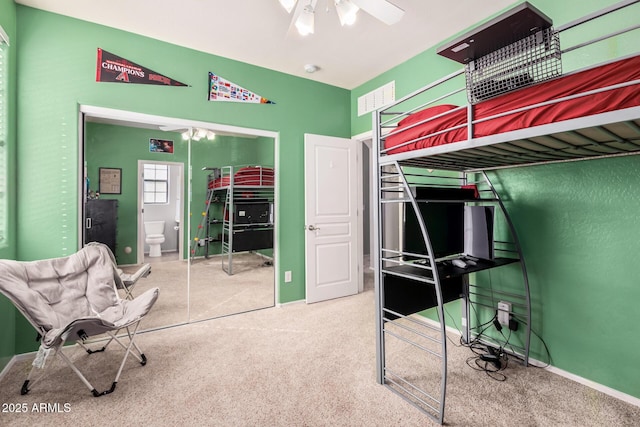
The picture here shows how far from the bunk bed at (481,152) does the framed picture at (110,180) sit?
95.3 inches

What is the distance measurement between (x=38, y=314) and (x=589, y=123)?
118 inches

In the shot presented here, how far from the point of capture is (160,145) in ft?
9.90

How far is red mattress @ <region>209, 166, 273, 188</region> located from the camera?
132 inches

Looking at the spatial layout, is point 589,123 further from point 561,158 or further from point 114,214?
point 114,214

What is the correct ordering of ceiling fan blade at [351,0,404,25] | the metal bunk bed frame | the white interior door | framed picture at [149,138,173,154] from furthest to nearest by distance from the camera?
1. the white interior door
2. the metal bunk bed frame
3. framed picture at [149,138,173,154]
4. ceiling fan blade at [351,0,404,25]

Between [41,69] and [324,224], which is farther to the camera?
[324,224]

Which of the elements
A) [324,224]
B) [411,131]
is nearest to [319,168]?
[324,224]

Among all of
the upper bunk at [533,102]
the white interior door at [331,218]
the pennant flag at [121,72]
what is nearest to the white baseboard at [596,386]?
the upper bunk at [533,102]

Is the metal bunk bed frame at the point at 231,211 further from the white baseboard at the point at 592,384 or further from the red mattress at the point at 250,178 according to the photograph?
the white baseboard at the point at 592,384

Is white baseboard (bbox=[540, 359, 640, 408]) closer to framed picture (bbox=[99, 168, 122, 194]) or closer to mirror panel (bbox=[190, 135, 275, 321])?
mirror panel (bbox=[190, 135, 275, 321])

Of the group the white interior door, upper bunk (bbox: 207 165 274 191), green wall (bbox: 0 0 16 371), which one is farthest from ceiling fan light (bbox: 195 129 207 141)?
green wall (bbox: 0 0 16 371)

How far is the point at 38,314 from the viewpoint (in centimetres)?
182

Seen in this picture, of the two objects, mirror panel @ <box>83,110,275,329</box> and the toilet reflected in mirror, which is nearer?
mirror panel @ <box>83,110,275,329</box>

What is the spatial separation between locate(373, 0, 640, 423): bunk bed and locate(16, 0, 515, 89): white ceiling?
575 millimetres
